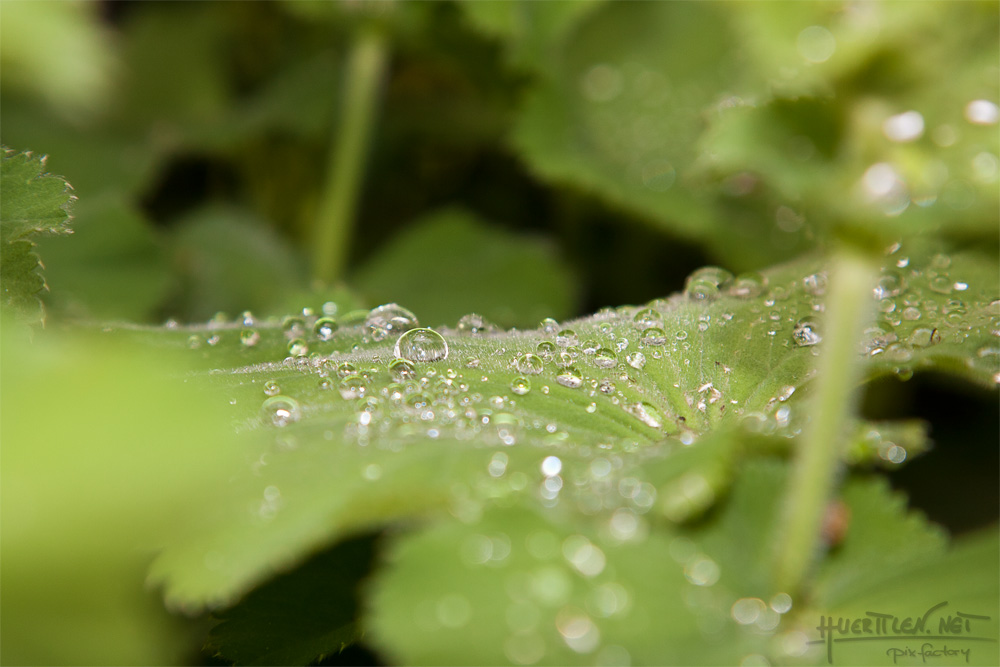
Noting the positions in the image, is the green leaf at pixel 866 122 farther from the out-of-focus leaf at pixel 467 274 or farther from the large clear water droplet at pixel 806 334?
the out-of-focus leaf at pixel 467 274

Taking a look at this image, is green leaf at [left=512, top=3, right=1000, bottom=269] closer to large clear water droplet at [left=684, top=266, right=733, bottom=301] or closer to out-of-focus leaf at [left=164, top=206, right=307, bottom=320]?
large clear water droplet at [left=684, top=266, right=733, bottom=301]

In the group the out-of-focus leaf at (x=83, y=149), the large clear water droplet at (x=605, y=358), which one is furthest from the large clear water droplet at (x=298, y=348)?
the out-of-focus leaf at (x=83, y=149)

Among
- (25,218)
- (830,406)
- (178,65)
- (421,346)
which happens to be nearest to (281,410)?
(421,346)

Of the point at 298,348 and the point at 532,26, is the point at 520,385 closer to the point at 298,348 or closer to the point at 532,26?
the point at 298,348

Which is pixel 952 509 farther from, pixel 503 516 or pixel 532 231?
pixel 503 516

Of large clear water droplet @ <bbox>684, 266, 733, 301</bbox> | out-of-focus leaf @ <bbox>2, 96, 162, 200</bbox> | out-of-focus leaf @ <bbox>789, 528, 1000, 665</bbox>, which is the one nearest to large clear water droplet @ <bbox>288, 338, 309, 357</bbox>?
large clear water droplet @ <bbox>684, 266, 733, 301</bbox>

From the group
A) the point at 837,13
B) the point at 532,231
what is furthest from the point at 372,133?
the point at 837,13
